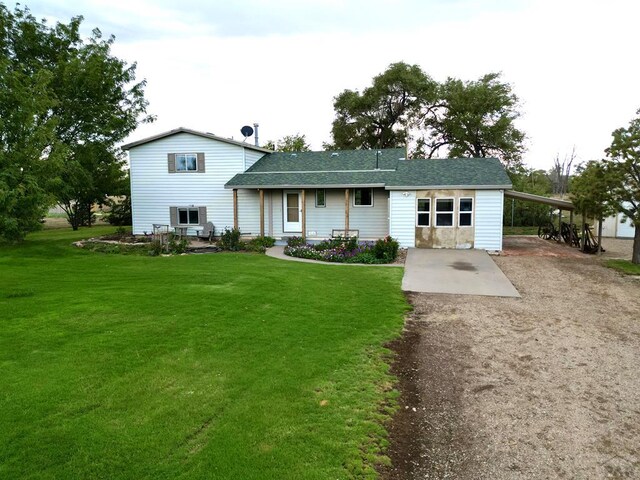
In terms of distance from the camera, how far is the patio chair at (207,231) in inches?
803

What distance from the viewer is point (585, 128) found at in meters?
46.8

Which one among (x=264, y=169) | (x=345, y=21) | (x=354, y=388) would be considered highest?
(x=345, y=21)

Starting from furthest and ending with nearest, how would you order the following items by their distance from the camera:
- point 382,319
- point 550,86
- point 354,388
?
1. point 550,86
2. point 382,319
3. point 354,388

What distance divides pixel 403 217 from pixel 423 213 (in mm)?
830

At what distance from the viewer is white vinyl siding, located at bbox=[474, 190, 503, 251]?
1650cm

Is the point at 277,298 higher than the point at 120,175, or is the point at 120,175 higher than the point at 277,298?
the point at 120,175

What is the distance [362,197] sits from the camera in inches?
765

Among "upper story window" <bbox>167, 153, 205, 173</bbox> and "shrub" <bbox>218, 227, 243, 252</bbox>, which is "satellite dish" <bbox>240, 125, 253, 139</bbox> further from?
"shrub" <bbox>218, 227, 243, 252</bbox>

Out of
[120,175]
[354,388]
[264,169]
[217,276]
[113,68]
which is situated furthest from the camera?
[120,175]

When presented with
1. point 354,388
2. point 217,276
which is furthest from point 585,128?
point 354,388

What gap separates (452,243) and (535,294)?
719 centimetres

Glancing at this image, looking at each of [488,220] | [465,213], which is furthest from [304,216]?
[488,220]

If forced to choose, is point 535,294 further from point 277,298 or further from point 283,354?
point 283,354

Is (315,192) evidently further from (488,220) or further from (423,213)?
(488,220)
